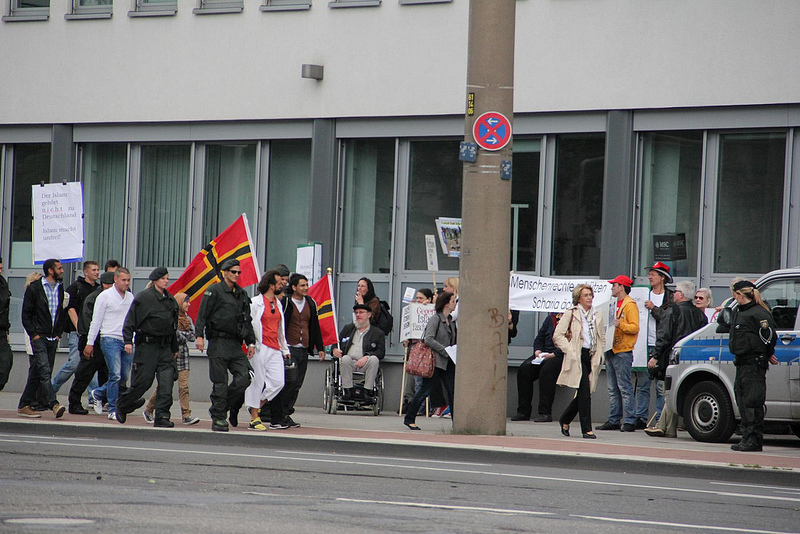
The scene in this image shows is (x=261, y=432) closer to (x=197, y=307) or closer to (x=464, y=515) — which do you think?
(x=197, y=307)

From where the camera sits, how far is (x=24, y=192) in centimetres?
2405

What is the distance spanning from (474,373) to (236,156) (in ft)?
29.6

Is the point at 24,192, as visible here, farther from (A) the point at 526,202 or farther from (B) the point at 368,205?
(A) the point at 526,202

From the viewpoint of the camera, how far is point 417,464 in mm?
12383

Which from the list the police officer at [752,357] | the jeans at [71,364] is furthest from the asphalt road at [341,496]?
the jeans at [71,364]

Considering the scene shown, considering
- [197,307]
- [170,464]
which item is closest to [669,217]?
[197,307]

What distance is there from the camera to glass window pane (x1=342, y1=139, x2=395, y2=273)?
70.3 ft

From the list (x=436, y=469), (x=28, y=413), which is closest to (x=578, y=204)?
(x=28, y=413)

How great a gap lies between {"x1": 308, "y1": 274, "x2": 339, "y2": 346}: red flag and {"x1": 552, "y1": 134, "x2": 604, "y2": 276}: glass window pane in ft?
11.6

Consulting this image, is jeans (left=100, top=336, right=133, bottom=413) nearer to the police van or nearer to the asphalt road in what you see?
the asphalt road

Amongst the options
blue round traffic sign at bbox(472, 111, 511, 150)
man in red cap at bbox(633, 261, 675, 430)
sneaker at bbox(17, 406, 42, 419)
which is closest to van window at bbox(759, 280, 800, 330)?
man in red cap at bbox(633, 261, 675, 430)

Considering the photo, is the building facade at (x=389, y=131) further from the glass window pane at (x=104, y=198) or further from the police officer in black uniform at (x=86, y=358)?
the police officer in black uniform at (x=86, y=358)

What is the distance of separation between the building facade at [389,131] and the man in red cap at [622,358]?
1.78m

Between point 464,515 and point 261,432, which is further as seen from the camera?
point 261,432
